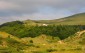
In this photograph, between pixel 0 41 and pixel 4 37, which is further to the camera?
pixel 4 37

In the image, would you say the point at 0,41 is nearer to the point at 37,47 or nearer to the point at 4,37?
the point at 4,37

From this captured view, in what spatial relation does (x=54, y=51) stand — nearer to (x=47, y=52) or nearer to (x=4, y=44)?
(x=47, y=52)

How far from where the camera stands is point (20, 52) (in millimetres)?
88375

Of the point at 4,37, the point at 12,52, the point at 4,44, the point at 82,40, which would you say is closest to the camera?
the point at 12,52

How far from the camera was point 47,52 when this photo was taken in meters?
90.9

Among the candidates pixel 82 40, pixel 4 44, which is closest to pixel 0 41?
pixel 4 44

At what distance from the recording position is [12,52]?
87562 mm

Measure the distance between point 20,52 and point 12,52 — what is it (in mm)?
2526

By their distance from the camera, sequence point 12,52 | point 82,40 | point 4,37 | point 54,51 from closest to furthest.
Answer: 1. point 12,52
2. point 54,51
3. point 4,37
4. point 82,40

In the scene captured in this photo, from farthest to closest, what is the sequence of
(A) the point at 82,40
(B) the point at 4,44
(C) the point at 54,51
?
(A) the point at 82,40 < (B) the point at 4,44 < (C) the point at 54,51

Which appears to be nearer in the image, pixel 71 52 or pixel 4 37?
pixel 71 52

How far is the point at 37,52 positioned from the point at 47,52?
3.19 m

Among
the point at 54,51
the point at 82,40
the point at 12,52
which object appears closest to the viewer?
the point at 12,52

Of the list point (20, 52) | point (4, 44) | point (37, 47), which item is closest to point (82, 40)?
point (37, 47)
